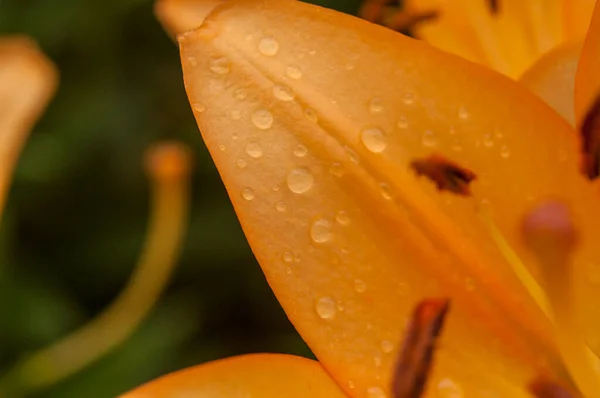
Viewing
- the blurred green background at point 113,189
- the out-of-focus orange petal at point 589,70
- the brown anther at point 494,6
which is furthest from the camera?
the blurred green background at point 113,189

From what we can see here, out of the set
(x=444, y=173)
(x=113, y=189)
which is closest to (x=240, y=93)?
(x=444, y=173)

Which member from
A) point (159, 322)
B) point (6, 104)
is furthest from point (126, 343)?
point (6, 104)

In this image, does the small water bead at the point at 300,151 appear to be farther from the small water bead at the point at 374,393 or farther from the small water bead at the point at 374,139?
the small water bead at the point at 374,393

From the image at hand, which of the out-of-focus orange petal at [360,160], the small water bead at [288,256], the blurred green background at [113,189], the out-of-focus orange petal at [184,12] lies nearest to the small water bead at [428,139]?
the out-of-focus orange petal at [360,160]

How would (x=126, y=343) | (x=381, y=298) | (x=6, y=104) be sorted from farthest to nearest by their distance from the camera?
(x=126, y=343), (x=6, y=104), (x=381, y=298)

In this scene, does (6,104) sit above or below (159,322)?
above

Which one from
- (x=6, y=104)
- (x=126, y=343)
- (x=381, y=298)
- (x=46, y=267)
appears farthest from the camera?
(x=46, y=267)

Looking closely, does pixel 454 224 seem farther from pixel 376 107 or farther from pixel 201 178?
pixel 201 178
